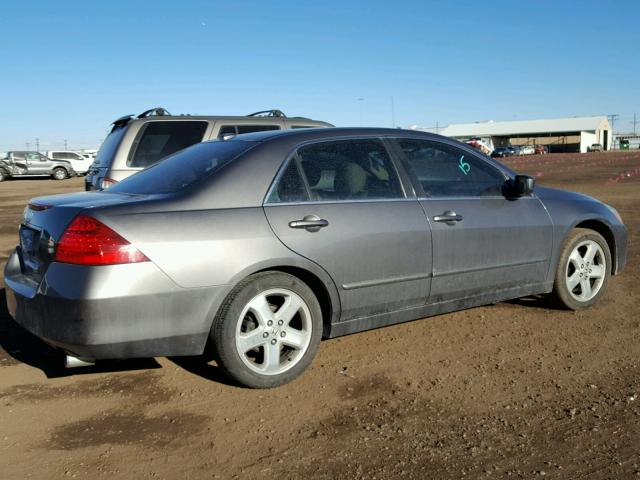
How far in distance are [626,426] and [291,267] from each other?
196cm

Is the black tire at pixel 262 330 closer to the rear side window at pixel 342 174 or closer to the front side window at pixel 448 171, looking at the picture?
the rear side window at pixel 342 174

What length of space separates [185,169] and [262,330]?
120cm

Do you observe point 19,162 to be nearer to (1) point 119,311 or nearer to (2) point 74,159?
(2) point 74,159

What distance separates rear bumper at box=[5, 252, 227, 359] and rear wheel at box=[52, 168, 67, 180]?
3735 cm

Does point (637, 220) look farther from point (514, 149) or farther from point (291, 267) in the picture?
point (514, 149)

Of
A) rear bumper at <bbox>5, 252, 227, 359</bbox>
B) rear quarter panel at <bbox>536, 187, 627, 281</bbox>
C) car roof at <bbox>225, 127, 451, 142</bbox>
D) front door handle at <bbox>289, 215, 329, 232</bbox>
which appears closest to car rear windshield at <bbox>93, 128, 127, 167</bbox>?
car roof at <bbox>225, 127, 451, 142</bbox>

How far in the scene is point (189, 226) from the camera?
3.36 m

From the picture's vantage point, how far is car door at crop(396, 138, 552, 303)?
4.27 m

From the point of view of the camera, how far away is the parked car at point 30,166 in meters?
36.7

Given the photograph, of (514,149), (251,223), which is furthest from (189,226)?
(514,149)

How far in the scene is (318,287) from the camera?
12.6 ft

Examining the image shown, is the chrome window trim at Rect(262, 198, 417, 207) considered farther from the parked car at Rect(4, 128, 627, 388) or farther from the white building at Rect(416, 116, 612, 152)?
the white building at Rect(416, 116, 612, 152)

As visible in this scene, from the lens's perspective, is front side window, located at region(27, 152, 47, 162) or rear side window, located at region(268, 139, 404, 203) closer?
rear side window, located at region(268, 139, 404, 203)

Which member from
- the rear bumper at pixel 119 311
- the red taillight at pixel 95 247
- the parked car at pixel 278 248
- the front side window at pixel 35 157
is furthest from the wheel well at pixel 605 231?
the front side window at pixel 35 157
